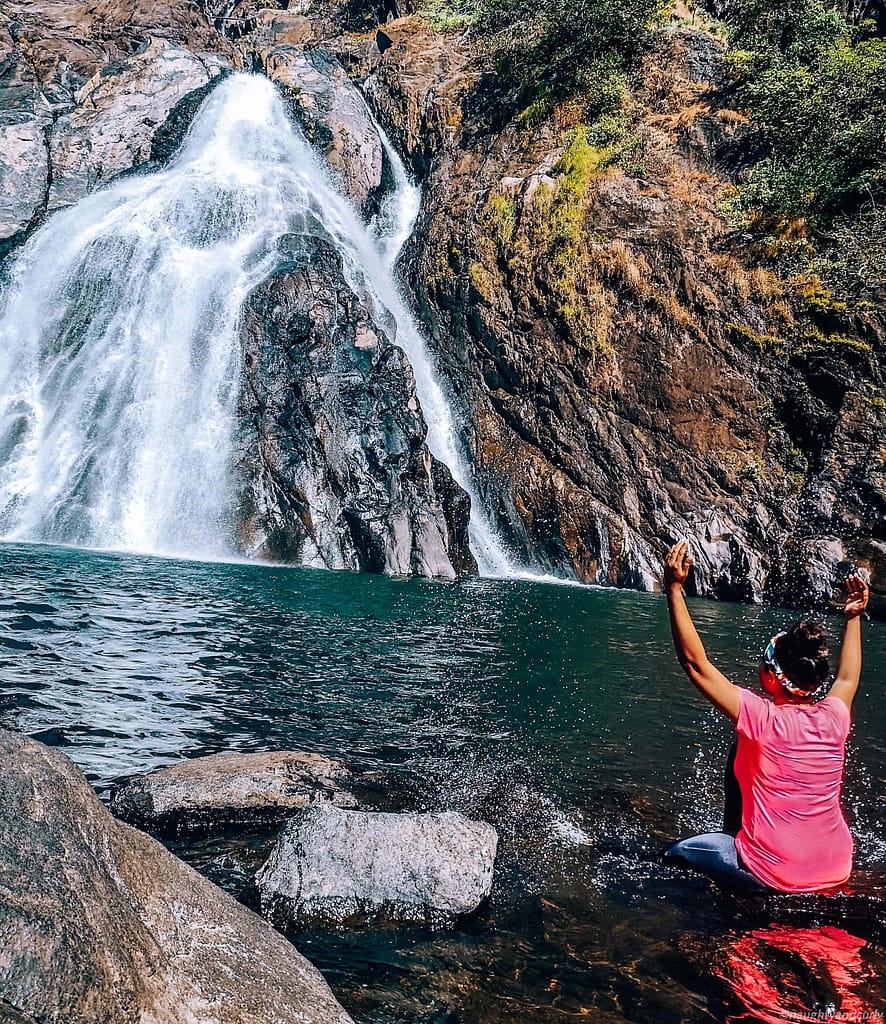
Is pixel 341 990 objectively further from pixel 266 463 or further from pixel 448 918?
pixel 266 463

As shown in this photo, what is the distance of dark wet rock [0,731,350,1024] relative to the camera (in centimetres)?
222

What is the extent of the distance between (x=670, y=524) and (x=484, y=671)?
60.0 ft

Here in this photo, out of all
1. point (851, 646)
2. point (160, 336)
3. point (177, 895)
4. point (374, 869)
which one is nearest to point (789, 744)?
point (851, 646)

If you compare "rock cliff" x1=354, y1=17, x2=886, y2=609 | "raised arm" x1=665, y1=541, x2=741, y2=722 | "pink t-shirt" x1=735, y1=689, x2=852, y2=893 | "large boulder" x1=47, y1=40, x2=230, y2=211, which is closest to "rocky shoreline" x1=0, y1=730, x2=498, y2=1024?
"pink t-shirt" x1=735, y1=689, x2=852, y2=893

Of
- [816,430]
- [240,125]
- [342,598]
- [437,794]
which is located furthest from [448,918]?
[240,125]

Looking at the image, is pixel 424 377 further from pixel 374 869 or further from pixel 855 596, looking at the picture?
pixel 855 596

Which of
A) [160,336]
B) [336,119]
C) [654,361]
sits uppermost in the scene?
[336,119]

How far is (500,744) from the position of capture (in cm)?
847

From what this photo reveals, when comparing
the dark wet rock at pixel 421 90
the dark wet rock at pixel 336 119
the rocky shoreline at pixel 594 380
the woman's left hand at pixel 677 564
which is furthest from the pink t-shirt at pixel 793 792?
the dark wet rock at pixel 336 119

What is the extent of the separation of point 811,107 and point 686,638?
34.9 m

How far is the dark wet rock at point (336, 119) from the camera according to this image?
137 ft

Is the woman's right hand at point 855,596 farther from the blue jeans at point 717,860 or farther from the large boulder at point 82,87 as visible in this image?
the large boulder at point 82,87

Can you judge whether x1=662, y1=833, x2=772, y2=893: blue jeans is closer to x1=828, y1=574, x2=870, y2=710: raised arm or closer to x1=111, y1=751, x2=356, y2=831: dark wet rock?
x1=828, y1=574, x2=870, y2=710: raised arm

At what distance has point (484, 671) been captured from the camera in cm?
1217
